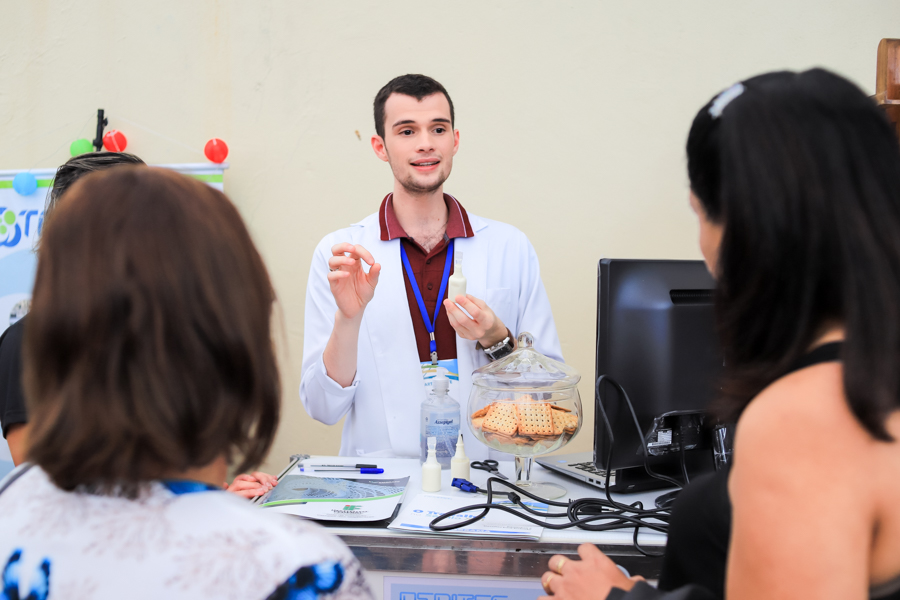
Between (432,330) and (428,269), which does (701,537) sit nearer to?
(432,330)

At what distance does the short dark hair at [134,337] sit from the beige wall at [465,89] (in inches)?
96.2

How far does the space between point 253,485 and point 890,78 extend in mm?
1851

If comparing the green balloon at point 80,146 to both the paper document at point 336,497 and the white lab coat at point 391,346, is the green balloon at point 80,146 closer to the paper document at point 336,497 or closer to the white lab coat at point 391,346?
the white lab coat at point 391,346

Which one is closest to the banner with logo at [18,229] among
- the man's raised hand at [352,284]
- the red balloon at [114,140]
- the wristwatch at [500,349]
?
the red balloon at [114,140]

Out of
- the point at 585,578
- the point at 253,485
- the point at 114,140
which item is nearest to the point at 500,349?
the point at 253,485

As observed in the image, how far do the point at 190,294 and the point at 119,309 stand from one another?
0.06 meters

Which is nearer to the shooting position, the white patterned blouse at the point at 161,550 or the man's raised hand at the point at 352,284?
the white patterned blouse at the point at 161,550

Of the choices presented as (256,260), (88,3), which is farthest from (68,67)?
(256,260)

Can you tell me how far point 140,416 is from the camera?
52 centimetres

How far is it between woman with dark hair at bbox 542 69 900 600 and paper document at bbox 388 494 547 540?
1.82 feet

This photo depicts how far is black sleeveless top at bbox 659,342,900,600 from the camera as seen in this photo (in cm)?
72

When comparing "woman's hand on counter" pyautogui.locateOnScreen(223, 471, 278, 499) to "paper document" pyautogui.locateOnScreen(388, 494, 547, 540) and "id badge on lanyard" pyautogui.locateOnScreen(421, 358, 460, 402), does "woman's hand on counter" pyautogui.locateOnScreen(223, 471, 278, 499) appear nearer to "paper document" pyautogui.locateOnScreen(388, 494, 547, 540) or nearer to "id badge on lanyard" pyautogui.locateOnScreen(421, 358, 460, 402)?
"paper document" pyautogui.locateOnScreen(388, 494, 547, 540)

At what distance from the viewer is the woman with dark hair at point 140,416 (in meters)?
0.52

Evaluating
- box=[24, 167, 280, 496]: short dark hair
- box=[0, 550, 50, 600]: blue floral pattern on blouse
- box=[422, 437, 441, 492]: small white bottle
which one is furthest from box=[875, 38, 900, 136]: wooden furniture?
box=[0, 550, 50, 600]: blue floral pattern on blouse
